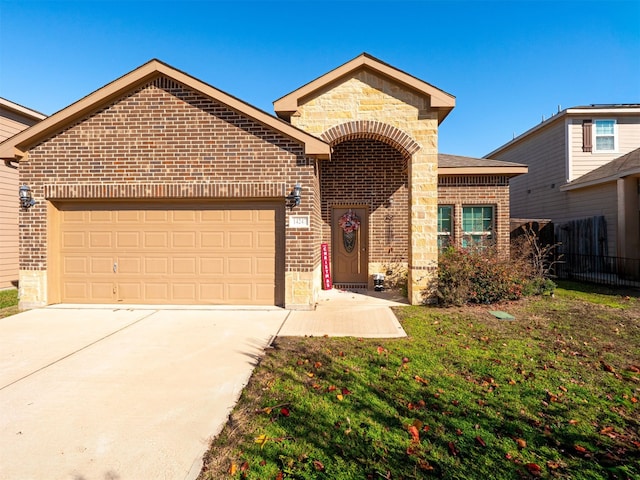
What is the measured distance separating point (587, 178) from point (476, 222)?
21.4 ft

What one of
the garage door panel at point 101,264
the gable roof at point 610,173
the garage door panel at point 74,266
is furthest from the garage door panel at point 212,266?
the gable roof at point 610,173

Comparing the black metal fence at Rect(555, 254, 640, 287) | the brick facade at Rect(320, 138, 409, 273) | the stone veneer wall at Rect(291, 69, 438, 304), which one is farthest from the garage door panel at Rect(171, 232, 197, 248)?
the black metal fence at Rect(555, 254, 640, 287)

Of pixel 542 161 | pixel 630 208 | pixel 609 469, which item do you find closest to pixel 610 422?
pixel 609 469

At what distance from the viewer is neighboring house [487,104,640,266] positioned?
10938mm

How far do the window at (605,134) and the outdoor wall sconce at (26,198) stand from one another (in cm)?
2076

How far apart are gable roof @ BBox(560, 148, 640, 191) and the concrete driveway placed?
12638mm

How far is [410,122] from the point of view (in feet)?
25.3

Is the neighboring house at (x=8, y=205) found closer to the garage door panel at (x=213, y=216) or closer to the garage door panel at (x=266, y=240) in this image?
the garage door panel at (x=213, y=216)

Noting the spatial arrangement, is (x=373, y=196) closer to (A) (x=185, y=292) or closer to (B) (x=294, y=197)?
(B) (x=294, y=197)

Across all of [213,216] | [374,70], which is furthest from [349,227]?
[374,70]

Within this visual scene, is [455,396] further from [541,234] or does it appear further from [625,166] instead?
[625,166]

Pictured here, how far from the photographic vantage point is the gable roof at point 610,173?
1061 cm

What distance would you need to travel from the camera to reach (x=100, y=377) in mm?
3883

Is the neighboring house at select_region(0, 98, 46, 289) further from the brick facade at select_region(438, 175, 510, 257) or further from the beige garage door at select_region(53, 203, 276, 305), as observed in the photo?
the brick facade at select_region(438, 175, 510, 257)
